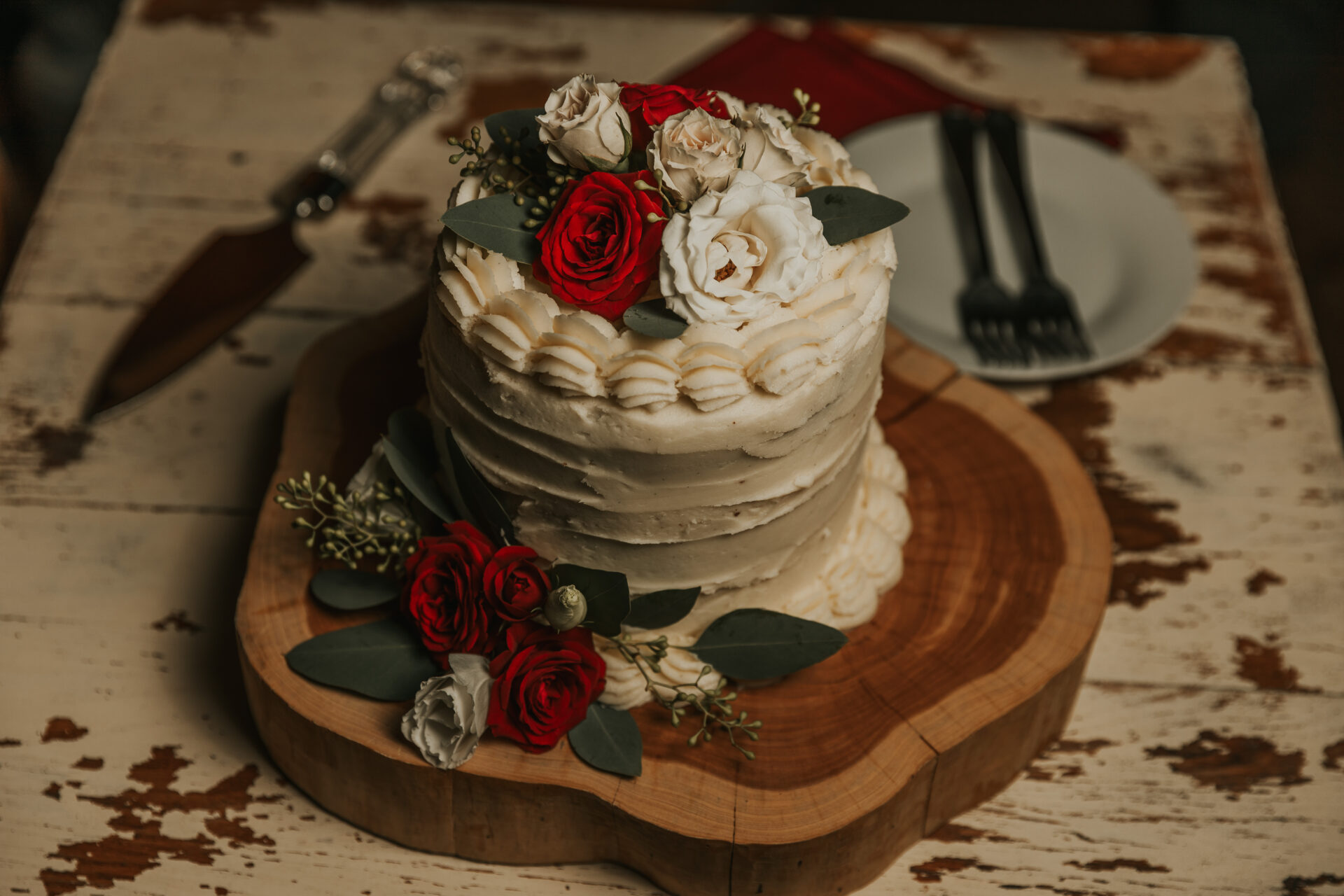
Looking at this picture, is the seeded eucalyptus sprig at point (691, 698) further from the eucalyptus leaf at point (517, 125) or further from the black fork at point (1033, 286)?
the black fork at point (1033, 286)

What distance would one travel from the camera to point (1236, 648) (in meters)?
1.86

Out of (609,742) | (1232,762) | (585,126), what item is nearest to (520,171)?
(585,126)

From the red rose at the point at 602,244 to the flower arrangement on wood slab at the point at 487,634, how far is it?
0.25m

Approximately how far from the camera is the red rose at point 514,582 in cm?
142

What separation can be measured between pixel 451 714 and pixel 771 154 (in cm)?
69

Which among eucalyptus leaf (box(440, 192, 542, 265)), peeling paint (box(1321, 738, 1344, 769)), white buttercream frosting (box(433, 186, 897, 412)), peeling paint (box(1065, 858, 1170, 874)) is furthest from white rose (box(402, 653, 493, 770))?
peeling paint (box(1321, 738, 1344, 769))

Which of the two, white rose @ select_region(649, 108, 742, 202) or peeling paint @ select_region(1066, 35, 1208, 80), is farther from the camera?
peeling paint @ select_region(1066, 35, 1208, 80)

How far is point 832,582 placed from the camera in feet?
5.36

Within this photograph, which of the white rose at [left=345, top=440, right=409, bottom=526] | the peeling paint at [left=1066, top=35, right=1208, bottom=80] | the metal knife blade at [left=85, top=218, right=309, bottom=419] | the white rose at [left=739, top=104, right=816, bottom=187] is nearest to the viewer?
the white rose at [left=739, top=104, right=816, bottom=187]

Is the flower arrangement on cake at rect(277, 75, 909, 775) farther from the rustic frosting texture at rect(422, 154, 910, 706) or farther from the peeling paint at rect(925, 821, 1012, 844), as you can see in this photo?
the peeling paint at rect(925, 821, 1012, 844)

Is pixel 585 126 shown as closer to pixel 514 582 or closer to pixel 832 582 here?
pixel 514 582

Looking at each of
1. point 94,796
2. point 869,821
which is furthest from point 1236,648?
point 94,796

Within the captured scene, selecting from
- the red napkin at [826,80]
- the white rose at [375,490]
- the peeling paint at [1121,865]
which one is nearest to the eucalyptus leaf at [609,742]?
the white rose at [375,490]

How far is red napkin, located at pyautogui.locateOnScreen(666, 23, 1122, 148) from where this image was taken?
8.09ft
